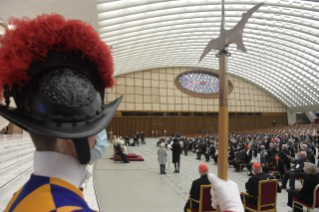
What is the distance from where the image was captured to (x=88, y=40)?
1.06 meters

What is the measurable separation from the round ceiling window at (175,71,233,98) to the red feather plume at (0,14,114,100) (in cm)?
3661

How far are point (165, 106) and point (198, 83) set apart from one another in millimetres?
7714

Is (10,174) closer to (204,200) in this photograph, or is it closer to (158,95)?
(204,200)

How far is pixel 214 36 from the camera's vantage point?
24.3 m

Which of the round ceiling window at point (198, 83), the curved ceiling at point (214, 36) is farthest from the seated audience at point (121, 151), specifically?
the round ceiling window at point (198, 83)

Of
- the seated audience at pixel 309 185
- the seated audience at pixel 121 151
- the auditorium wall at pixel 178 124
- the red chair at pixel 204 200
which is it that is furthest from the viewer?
the auditorium wall at pixel 178 124

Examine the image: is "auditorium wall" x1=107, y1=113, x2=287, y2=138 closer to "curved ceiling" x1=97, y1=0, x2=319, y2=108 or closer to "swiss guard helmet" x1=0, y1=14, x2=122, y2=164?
"curved ceiling" x1=97, y1=0, x2=319, y2=108

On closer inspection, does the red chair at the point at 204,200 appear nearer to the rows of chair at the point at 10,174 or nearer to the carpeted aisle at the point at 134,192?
the carpeted aisle at the point at 134,192

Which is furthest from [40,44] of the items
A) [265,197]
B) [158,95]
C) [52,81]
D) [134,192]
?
[158,95]

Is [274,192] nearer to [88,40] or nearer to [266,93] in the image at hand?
[88,40]

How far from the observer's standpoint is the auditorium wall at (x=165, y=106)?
33.7 meters

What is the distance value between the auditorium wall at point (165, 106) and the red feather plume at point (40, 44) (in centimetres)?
3116

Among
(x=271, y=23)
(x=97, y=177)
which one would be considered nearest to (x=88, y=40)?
(x=97, y=177)

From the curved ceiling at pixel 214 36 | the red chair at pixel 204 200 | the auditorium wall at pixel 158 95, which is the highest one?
the curved ceiling at pixel 214 36
